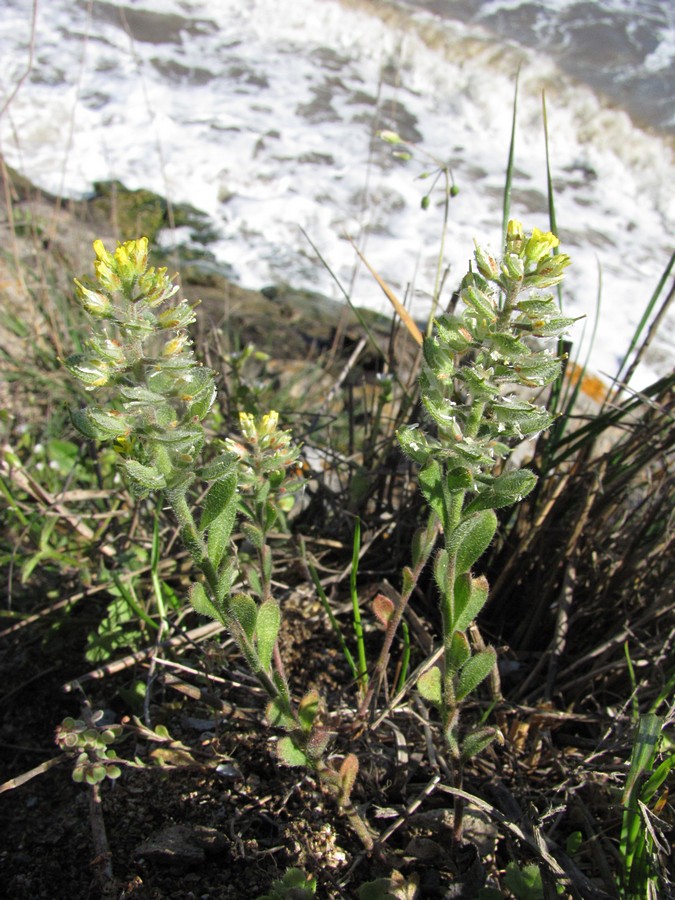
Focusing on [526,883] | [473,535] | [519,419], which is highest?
[519,419]

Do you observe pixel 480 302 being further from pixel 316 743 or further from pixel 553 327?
pixel 316 743

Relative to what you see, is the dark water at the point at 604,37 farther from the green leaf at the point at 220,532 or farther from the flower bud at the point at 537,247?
the green leaf at the point at 220,532

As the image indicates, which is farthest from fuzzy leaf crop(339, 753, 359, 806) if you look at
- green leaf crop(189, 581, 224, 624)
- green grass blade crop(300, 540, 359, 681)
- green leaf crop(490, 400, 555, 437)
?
green leaf crop(490, 400, 555, 437)

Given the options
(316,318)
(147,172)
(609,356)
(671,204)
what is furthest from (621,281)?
(147,172)

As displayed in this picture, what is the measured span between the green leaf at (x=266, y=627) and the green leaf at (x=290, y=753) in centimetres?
15

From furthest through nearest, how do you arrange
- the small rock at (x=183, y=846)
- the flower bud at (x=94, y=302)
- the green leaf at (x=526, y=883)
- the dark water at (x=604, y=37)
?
the dark water at (x=604, y=37), the small rock at (x=183, y=846), the green leaf at (x=526, y=883), the flower bud at (x=94, y=302)

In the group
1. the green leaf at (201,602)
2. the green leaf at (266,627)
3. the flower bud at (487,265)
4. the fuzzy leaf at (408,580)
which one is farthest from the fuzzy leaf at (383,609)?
the flower bud at (487,265)

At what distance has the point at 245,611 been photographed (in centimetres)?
138

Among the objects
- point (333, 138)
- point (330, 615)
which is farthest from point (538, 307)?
point (333, 138)

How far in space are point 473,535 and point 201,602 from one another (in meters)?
0.53

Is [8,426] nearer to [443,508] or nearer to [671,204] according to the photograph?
[443,508]

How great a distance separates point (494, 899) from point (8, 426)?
2.46 metres

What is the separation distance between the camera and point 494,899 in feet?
4.77

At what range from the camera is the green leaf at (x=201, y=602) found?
1375 mm
